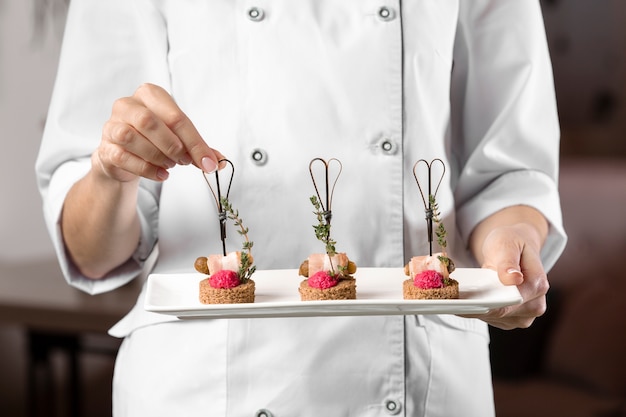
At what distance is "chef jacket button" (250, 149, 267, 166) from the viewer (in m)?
1.20

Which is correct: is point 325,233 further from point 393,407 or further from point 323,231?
point 393,407

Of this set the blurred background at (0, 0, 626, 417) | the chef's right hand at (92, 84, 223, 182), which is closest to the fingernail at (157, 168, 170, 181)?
the chef's right hand at (92, 84, 223, 182)

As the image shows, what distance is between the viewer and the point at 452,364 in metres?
1.22

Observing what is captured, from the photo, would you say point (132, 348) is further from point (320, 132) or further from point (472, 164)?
point (472, 164)

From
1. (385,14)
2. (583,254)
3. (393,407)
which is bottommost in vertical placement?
(393,407)

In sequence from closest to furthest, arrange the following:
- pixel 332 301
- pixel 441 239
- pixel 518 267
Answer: pixel 332 301 < pixel 518 267 < pixel 441 239

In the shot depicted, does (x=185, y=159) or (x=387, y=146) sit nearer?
(x=185, y=159)

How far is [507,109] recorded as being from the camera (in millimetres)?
1333

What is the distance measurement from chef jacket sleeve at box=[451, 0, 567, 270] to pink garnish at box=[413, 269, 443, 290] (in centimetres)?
26

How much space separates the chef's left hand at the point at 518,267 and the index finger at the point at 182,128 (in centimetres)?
38

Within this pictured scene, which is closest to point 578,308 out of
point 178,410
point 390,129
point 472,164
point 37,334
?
point 472,164

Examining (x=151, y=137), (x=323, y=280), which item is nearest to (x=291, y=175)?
(x=323, y=280)

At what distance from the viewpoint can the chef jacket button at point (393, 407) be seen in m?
1.18

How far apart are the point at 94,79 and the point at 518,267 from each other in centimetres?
70
